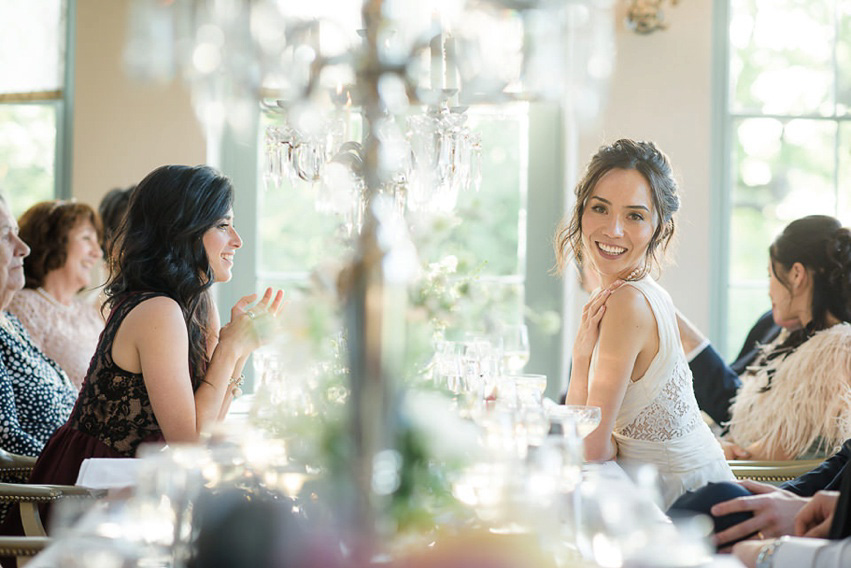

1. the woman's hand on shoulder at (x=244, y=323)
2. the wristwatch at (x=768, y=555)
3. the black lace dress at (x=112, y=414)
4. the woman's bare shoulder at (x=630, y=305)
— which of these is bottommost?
the wristwatch at (x=768, y=555)

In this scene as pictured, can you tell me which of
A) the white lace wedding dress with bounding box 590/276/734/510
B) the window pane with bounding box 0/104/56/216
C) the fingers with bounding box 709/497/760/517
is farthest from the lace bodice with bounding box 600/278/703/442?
the window pane with bounding box 0/104/56/216

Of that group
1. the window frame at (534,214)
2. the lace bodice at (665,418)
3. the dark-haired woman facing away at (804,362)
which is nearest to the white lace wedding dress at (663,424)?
the lace bodice at (665,418)

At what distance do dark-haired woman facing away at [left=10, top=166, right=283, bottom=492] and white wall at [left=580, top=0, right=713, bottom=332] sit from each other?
6.81ft

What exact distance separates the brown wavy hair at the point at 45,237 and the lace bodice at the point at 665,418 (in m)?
2.34

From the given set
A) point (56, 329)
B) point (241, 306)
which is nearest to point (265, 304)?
point (241, 306)

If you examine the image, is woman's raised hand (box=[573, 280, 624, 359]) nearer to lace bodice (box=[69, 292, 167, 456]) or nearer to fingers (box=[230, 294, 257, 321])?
fingers (box=[230, 294, 257, 321])

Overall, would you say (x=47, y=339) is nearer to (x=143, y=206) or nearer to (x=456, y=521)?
(x=143, y=206)

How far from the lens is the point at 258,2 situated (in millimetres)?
1661

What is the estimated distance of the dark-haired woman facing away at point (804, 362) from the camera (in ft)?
8.59

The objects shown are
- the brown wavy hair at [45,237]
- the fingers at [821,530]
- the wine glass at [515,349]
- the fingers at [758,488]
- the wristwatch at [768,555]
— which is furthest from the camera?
the brown wavy hair at [45,237]

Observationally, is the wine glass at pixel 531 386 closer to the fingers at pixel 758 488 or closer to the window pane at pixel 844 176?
the fingers at pixel 758 488

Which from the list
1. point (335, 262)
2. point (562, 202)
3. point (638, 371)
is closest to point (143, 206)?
point (638, 371)

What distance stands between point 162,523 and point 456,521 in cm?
36

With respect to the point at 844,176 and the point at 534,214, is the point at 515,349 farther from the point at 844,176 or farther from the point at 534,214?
the point at 844,176
